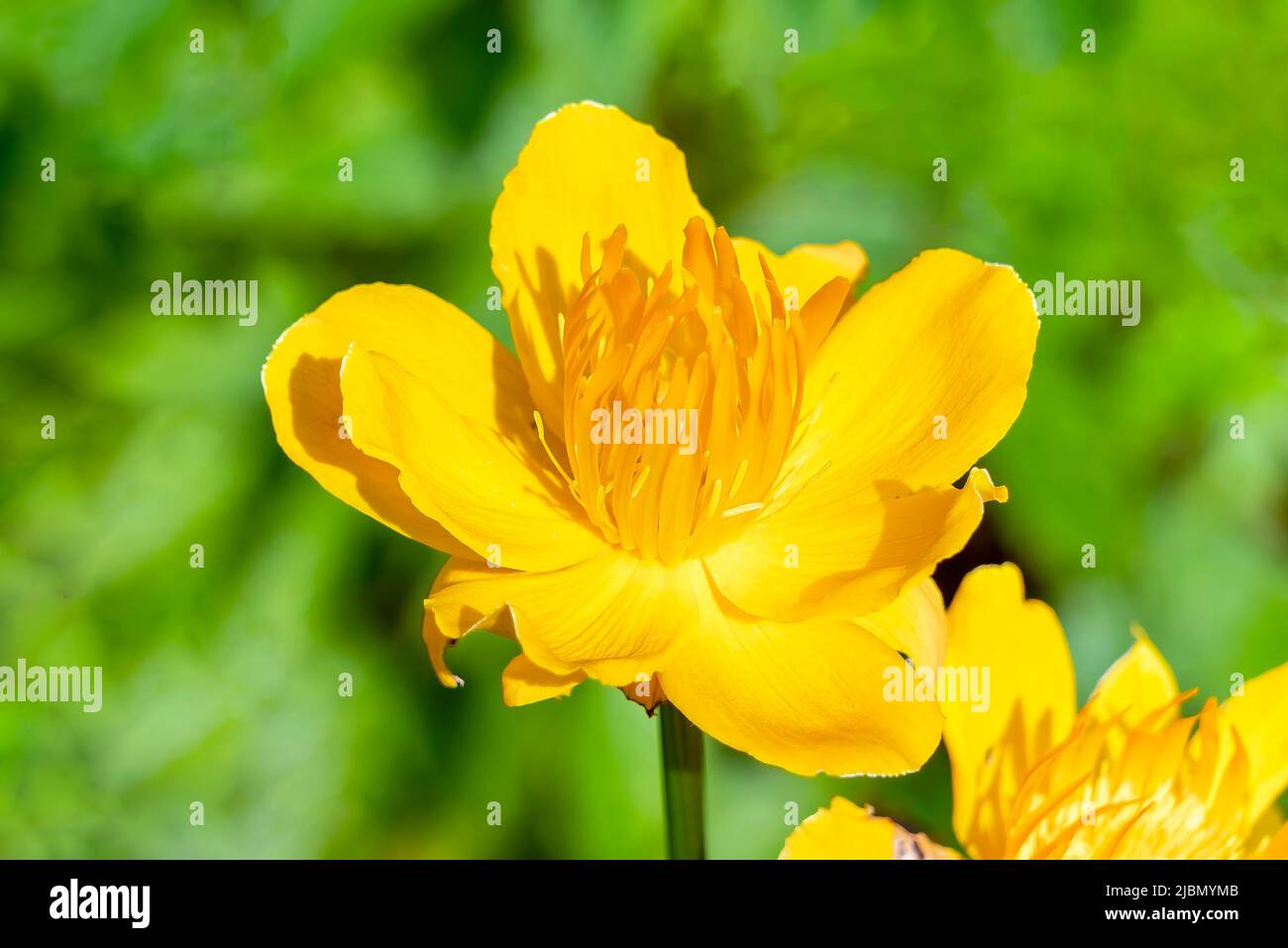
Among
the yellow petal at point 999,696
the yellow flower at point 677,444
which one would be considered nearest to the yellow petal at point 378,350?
the yellow flower at point 677,444

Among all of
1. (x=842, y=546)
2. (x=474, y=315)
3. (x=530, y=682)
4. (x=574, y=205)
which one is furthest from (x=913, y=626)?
(x=474, y=315)

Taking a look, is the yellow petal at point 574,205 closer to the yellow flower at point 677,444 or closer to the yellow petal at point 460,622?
the yellow flower at point 677,444

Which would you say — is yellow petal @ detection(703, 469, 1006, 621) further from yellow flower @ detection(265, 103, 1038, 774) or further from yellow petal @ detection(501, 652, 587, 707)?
yellow petal @ detection(501, 652, 587, 707)

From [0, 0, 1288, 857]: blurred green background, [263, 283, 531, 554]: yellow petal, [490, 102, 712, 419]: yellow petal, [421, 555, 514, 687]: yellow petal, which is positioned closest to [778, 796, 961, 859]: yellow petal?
[421, 555, 514, 687]: yellow petal
